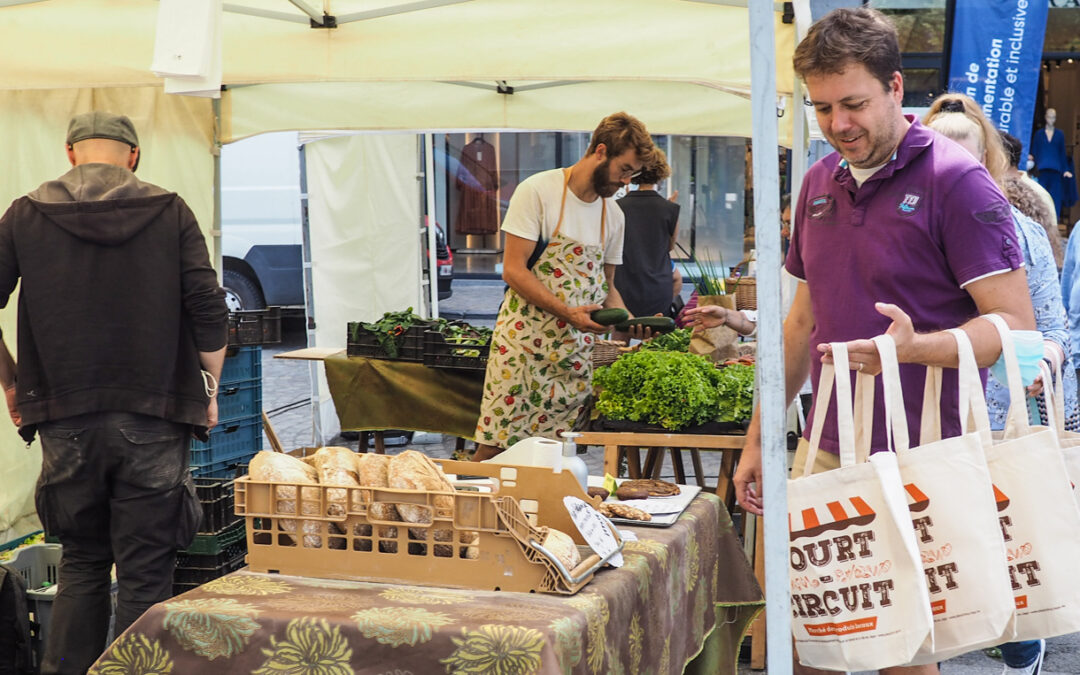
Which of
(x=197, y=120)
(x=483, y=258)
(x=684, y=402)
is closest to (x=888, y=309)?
(x=684, y=402)

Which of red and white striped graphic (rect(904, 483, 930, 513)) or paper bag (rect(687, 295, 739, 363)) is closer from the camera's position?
red and white striped graphic (rect(904, 483, 930, 513))

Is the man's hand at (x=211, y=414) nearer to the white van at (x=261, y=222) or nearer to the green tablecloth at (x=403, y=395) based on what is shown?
the green tablecloth at (x=403, y=395)

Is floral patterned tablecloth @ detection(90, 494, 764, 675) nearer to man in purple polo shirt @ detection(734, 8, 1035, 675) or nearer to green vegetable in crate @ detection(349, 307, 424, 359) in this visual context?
man in purple polo shirt @ detection(734, 8, 1035, 675)

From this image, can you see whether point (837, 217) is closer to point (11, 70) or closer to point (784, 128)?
point (784, 128)

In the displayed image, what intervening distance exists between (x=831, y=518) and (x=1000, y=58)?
790 cm

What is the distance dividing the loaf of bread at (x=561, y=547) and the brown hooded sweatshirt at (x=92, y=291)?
5.55 ft

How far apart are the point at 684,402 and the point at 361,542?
2.13 m

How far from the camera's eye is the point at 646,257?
23.4 feet

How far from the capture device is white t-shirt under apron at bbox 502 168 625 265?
4.61 m

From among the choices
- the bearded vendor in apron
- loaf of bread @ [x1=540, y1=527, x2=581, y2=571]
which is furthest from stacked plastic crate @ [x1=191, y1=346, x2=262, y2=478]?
loaf of bread @ [x1=540, y1=527, x2=581, y2=571]

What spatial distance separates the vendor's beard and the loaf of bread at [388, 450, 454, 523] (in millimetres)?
2521

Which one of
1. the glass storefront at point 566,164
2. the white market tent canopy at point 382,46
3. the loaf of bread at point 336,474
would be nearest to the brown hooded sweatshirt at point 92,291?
the white market tent canopy at point 382,46

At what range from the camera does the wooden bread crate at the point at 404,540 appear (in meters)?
2.13

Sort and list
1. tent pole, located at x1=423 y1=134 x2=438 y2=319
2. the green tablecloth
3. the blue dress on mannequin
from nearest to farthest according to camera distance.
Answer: the green tablecloth, tent pole, located at x1=423 y1=134 x2=438 y2=319, the blue dress on mannequin
